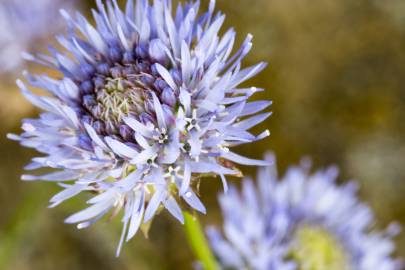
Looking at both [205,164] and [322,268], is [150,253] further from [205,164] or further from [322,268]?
[205,164]

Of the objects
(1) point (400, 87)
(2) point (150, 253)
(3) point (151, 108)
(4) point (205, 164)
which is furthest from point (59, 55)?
(1) point (400, 87)

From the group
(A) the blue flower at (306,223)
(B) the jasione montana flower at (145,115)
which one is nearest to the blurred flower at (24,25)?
(A) the blue flower at (306,223)

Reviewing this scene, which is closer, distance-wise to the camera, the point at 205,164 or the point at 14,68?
the point at 205,164

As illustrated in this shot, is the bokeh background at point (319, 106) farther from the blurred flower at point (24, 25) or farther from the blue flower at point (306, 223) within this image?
the blue flower at point (306, 223)

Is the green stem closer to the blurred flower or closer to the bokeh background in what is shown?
the bokeh background

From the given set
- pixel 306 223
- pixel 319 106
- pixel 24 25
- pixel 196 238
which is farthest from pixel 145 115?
pixel 319 106

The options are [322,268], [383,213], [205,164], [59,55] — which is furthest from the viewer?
[383,213]
